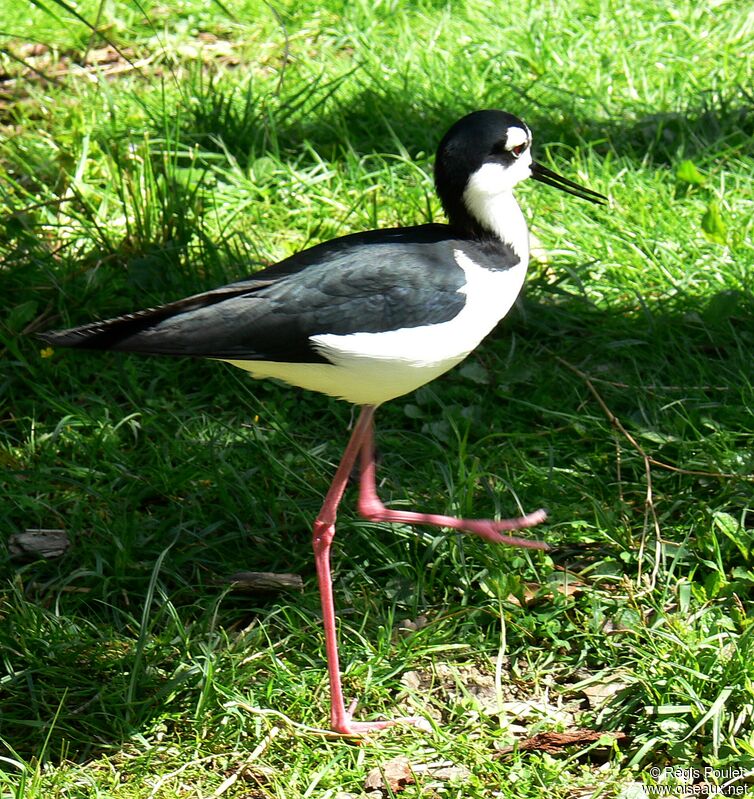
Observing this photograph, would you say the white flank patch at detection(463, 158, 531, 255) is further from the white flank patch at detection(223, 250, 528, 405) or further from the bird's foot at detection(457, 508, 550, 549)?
the bird's foot at detection(457, 508, 550, 549)

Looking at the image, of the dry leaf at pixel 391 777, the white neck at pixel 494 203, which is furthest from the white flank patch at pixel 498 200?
the dry leaf at pixel 391 777

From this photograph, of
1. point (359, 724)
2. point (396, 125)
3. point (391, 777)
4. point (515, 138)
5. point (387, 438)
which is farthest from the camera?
point (396, 125)

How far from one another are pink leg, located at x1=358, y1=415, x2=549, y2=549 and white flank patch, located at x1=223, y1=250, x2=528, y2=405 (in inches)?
8.2

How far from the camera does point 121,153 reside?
15.9 ft

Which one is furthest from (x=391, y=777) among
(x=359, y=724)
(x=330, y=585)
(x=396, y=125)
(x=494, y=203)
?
(x=396, y=125)

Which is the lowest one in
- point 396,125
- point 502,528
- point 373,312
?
point 502,528

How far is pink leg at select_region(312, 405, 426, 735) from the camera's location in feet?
9.64

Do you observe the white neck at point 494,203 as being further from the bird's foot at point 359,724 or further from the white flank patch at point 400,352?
the bird's foot at point 359,724

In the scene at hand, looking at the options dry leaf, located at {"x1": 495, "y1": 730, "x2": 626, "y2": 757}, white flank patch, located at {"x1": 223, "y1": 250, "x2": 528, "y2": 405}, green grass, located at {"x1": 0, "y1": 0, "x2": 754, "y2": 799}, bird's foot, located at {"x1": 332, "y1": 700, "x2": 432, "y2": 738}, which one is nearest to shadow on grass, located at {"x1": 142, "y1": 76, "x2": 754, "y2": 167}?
green grass, located at {"x1": 0, "y1": 0, "x2": 754, "y2": 799}

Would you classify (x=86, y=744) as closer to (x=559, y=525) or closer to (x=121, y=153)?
(x=559, y=525)

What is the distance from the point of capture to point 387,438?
3865 millimetres

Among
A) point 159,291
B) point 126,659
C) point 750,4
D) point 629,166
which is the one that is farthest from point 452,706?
point 750,4

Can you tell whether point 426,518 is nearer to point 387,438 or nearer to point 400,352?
point 400,352

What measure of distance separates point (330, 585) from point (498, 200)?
115cm
